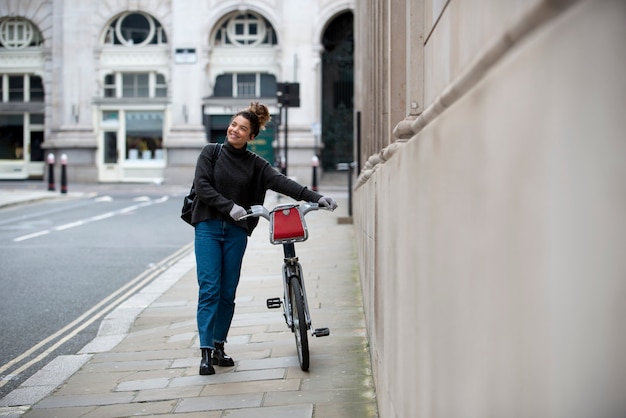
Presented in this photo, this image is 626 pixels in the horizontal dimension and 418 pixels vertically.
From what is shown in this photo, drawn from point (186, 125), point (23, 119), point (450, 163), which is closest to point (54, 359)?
point (450, 163)

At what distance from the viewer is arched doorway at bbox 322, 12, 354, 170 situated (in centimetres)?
4050

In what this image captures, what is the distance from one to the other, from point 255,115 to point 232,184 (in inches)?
18.2

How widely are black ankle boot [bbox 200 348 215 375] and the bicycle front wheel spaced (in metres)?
0.52

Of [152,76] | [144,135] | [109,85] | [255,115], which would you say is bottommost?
[255,115]

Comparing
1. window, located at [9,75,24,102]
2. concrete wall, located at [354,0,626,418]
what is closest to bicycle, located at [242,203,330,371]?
concrete wall, located at [354,0,626,418]

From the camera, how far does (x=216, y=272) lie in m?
5.50

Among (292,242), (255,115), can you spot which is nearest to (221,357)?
(292,242)

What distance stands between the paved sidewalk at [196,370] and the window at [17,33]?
117ft

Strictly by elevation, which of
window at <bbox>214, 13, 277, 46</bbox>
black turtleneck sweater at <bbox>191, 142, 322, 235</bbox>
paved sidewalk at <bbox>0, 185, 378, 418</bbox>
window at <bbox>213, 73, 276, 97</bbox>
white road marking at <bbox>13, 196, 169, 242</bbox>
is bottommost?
paved sidewalk at <bbox>0, 185, 378, 418</bbox>

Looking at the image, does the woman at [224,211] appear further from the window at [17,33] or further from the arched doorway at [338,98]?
the window at [17,33]

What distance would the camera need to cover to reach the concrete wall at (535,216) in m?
Answer: 0.89

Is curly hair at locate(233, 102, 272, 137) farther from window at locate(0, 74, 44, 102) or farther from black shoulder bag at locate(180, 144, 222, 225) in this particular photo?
window at locate(0, 74, 44, 102)

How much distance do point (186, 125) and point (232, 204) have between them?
34.6 m

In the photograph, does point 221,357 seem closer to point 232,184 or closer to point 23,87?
point 232,184
